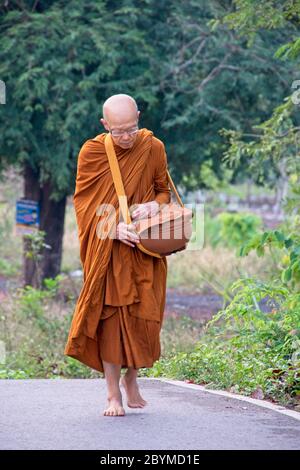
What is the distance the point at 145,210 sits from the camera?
7605 mm

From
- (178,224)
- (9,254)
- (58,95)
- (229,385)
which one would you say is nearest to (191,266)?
(9,254)

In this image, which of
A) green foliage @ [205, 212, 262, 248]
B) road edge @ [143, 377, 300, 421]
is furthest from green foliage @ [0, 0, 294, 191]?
green foliage @ [205, 212, 262, 248]

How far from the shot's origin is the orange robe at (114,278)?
752 centimetres

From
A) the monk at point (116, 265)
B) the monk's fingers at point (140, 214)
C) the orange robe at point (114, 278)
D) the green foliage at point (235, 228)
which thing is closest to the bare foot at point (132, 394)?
the monk at point (116, 265)

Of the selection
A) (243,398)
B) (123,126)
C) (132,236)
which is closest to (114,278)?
(132,236)

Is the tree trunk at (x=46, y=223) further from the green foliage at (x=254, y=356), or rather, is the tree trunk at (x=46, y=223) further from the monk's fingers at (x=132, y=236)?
the monk's fingers at (x=132, y=236)

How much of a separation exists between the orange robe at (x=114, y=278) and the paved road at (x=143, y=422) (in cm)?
43

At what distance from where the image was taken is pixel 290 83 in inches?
638

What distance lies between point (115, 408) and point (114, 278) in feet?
2.75

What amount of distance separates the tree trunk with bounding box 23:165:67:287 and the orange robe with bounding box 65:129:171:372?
1035 centimetres

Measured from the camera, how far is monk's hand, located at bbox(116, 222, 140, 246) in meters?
7.50

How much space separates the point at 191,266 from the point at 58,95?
760cm

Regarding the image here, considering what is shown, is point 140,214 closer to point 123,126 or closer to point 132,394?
point 123,126
